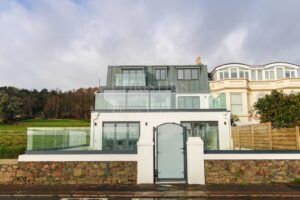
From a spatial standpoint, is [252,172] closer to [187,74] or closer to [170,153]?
[170,153]

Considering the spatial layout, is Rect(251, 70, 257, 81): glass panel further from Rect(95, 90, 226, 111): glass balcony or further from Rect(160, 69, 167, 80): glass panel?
Rect(95, 90, 226, 111): glass balcony

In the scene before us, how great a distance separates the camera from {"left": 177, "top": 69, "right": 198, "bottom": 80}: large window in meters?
34.7

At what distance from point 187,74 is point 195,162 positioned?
23.5 m

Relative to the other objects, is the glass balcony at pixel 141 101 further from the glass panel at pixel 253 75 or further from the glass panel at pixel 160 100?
the glass panel at pixel 253 75

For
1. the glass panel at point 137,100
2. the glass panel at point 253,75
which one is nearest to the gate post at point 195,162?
the glass panel at point 137,100

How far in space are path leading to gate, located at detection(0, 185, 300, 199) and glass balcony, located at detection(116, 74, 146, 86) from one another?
64.2 ft

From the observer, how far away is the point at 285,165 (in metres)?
12.2

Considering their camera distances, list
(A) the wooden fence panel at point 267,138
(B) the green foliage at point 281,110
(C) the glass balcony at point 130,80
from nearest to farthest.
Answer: (A) the wooden fence panel at point 267,138 → (B) the green foliage at point 281,110 → (C) the glass balcony at point 130,80

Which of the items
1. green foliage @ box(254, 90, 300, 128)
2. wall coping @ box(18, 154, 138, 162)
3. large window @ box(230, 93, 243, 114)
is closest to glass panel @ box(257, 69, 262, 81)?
large window @ box(230, 93, 243, 114)

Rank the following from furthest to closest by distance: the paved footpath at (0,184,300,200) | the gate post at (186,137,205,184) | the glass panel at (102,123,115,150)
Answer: the glass panel at (102,123,115,150)
the gate post at (186,137,205,184)
the paved footpath at (0,184,300,200)

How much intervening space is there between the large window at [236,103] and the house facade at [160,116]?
5.37 meters

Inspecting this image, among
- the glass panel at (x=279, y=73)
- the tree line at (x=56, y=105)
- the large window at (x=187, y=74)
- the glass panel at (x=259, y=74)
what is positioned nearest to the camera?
the large window at (x=187, y=74)

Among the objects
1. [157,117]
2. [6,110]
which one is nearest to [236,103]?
[157,117]

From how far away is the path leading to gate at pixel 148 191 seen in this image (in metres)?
10.1
